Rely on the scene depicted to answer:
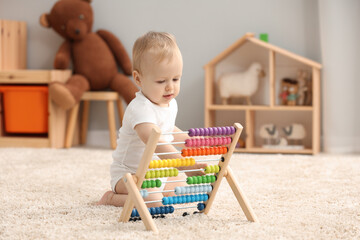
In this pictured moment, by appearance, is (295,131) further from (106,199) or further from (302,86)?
(106,199)

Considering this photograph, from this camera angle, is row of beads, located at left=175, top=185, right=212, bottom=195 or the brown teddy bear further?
the brown teddy bear

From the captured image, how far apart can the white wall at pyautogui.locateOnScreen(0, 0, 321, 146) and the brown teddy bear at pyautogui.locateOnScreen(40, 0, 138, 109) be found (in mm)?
110

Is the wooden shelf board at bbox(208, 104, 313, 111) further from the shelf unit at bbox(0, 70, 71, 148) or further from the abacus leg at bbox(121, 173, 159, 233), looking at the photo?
the abacus leg at bbox(121, 173, 159, 233)

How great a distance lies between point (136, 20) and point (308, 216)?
1.93 m

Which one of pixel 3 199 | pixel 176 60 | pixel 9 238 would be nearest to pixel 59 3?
pixel 3 199

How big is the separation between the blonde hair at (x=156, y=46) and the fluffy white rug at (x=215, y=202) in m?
0.40

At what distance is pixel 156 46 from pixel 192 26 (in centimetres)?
169

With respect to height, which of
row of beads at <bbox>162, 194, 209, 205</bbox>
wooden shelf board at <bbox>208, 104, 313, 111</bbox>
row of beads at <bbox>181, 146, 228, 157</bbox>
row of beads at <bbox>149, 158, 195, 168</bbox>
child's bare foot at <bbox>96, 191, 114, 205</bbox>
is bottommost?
child's bare foot at <bbox>96, 191, 114, 205</bbox>

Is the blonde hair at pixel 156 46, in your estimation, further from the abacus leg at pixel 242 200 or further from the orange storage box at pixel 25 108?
the orange storage box at pixel 25 108

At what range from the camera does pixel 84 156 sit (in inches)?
96.6

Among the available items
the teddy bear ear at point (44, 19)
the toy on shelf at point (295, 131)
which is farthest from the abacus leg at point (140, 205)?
the teddy bear ear at point (44, 19)

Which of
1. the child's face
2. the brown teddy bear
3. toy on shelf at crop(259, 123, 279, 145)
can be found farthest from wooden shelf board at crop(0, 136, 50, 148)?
the child's face

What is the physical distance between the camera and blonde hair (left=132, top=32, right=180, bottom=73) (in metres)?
1.24

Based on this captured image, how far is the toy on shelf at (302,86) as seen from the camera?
2650mm
